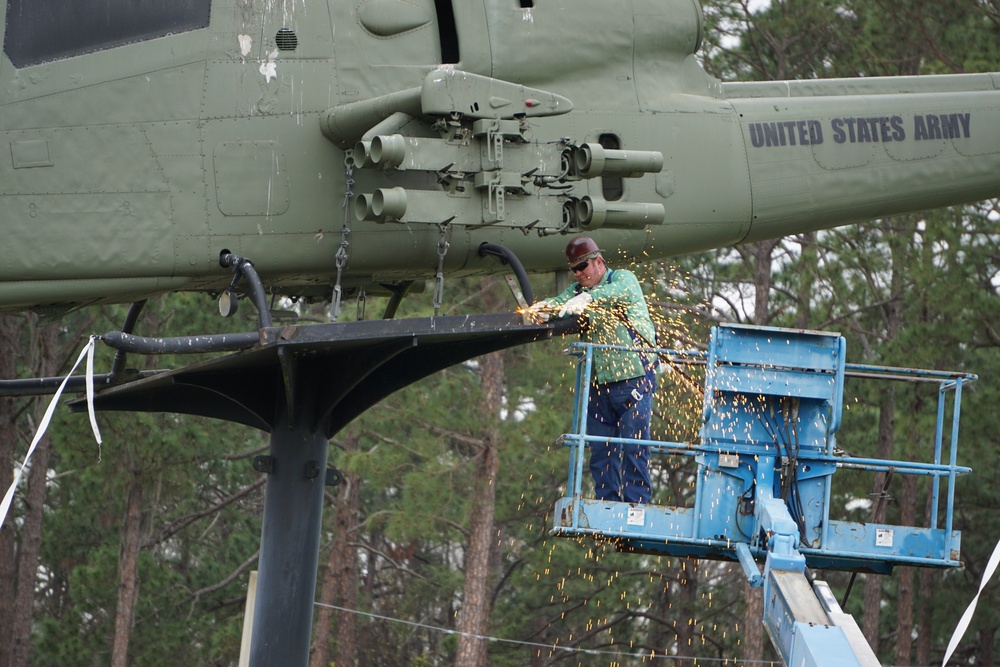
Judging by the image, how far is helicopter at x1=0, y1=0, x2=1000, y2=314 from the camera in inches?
265

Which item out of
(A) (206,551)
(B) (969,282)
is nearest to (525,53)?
(B) (969,282)

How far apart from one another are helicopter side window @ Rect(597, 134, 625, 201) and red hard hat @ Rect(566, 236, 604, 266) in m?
0.50

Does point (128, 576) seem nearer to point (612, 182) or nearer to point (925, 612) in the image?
point (925, 612)

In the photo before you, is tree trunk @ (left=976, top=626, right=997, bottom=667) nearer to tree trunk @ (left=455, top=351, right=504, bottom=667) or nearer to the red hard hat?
tree trunk @ (left=455, top=351, right=504, bottom=667)

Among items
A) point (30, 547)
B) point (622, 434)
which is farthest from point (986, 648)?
point (622, 434)

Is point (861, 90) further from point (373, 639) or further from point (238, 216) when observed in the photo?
point (373, 639)

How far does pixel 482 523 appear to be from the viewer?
62.5ft

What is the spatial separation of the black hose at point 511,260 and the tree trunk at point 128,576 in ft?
49.8

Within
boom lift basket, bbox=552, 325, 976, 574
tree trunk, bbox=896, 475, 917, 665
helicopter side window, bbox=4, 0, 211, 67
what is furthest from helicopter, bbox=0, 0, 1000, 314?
tree trunk, bbox=896, 475, 917, 665

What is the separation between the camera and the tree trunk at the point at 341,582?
875 inches

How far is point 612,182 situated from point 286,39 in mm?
1979

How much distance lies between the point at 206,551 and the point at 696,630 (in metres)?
9.95

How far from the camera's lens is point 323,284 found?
7.75 meters

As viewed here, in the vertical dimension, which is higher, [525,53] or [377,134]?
[525,53]
